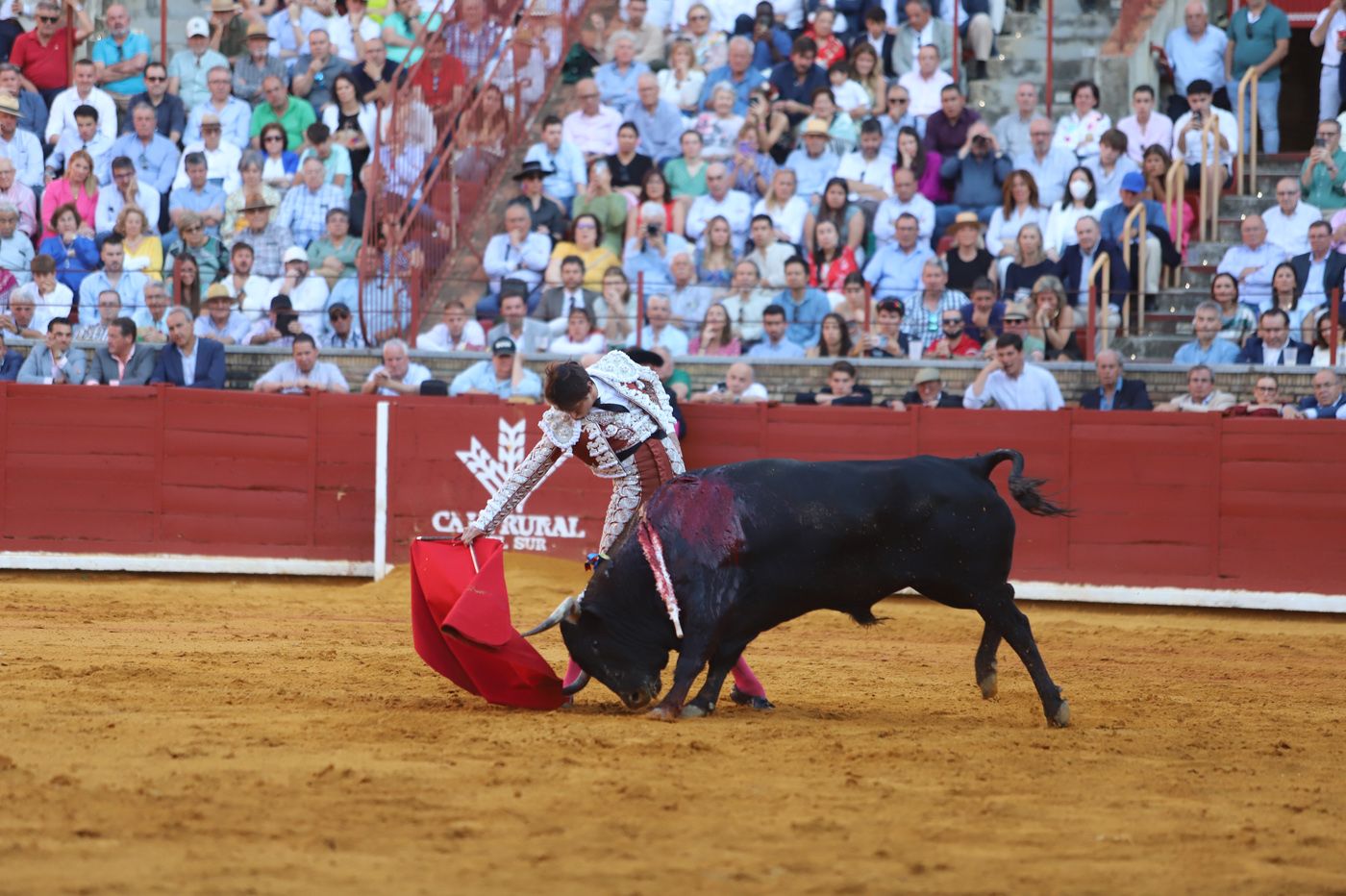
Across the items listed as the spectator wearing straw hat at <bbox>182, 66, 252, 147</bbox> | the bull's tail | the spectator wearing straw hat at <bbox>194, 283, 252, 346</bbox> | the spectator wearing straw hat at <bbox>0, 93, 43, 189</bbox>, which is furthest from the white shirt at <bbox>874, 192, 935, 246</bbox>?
the spectator wearing straw hat at <bbox>0, 93, 43, 189</bbox>

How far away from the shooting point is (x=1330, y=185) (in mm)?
12367

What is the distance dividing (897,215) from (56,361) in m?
5.62

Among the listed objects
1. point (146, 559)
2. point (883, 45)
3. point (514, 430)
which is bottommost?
point (146, 559)

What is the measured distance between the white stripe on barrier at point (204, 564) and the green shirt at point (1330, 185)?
22.2ft

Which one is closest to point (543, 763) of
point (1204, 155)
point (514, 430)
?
point (514, 430)

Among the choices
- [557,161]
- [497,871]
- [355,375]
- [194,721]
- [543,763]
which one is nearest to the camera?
[497,871]

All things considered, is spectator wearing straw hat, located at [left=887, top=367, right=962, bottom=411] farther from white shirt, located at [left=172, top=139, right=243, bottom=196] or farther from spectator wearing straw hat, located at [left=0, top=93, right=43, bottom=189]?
spectator wearing straw hat, located at [left=0, top=93, right=43, bottom=189]

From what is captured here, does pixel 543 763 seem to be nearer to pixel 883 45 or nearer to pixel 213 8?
pixel 883 45

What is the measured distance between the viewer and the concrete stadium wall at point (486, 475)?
35.6 ft

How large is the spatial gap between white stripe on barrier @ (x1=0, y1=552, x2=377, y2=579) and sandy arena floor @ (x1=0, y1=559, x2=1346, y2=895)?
10.2ft

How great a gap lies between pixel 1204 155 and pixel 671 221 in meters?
3.69

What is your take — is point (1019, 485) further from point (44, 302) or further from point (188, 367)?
point (44, 302)

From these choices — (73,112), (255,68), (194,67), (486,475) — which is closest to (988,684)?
(486,475)

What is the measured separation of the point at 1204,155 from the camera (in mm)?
12625
